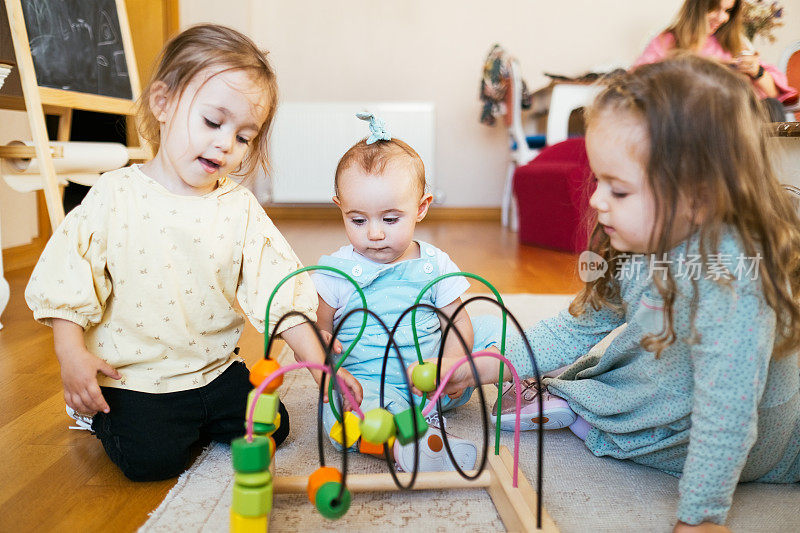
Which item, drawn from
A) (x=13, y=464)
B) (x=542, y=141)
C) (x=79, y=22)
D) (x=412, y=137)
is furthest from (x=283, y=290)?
(x=412, y=137)

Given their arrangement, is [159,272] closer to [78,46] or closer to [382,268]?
[382,268]

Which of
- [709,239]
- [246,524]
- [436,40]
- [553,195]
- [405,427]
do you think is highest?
[436,40]

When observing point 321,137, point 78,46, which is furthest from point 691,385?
point 321,137

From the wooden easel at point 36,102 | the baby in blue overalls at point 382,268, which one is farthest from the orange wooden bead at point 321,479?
the wooden easel at point 36,102

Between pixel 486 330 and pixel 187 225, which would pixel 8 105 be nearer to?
pixel 187 225

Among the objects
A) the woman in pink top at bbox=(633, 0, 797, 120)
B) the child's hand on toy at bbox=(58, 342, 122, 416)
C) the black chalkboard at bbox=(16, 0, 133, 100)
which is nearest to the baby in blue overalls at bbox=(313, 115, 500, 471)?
the child's hand on toy at bbox=(58, 342, 122, 416)

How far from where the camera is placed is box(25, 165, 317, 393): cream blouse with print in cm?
94

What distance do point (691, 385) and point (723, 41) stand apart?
89.7 inches

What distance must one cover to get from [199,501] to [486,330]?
25.2 inches

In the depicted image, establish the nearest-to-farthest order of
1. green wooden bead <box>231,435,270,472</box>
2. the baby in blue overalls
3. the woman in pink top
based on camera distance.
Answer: green wooden bead <box>231,435,270,472</box> → the baby in blue overalls → the woman in pink top

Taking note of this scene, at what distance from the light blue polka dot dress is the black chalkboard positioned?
1750 mm

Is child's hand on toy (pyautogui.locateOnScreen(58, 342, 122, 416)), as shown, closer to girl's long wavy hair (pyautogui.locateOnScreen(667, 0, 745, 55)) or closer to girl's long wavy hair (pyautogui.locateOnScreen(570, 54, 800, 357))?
girl's long wavy hair (pyautogui.locateOnScreen(570, 54, 800, 357))

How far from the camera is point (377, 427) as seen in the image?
2.11 feet

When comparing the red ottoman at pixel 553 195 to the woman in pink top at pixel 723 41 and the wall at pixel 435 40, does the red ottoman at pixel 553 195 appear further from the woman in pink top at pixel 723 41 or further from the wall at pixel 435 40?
the wall at pixel 435 40
